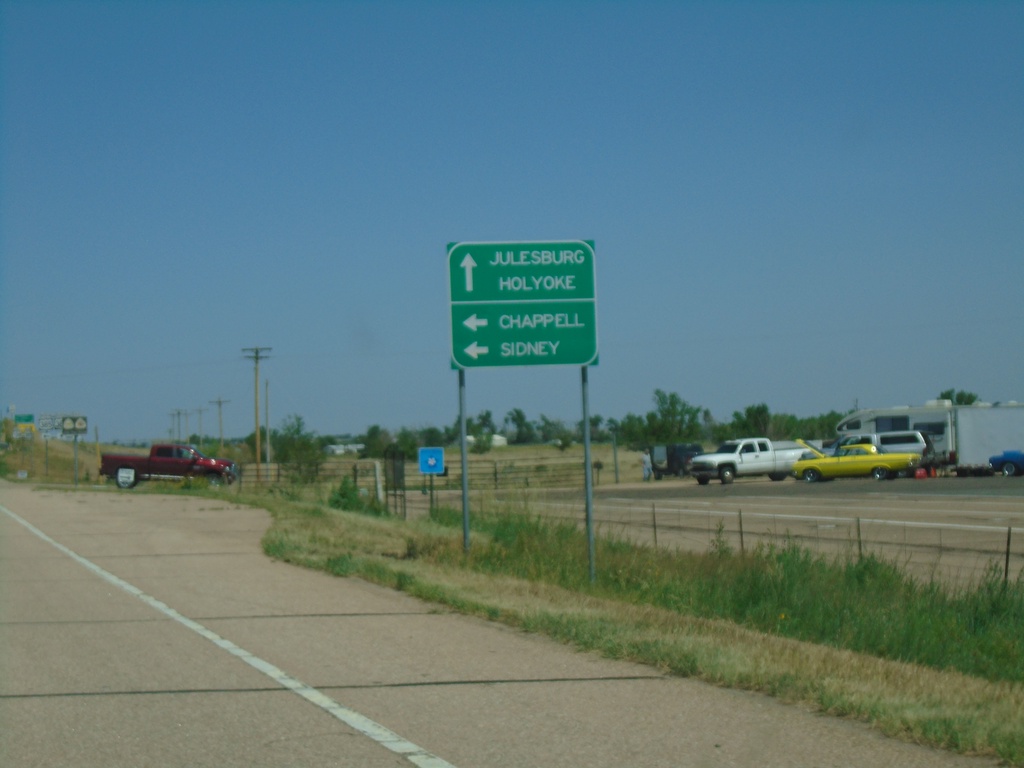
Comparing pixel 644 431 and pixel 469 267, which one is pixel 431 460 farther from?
pixel 644 431

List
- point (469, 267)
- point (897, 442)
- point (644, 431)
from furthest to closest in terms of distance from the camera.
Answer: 1. point (644, 431)
2. point (897, 442)
3. point (469, 267)

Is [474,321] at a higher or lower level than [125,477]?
higher

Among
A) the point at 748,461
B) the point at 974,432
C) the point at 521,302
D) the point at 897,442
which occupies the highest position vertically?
the point at 521,302

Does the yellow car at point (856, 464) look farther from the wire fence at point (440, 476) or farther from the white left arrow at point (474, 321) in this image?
the white left arrow at point (474, 321)

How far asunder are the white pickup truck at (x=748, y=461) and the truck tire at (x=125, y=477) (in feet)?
86.7

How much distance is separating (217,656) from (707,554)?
8843 mm

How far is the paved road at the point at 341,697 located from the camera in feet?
21.7

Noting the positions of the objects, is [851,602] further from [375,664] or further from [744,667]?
[375,664]

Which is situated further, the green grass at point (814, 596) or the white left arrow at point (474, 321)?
the white left arrow at point (474, 321)

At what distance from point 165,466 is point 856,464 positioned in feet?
105

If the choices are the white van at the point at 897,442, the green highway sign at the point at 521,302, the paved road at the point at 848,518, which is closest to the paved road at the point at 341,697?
the green highway sign at the point at 521,302

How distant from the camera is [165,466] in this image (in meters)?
55.4

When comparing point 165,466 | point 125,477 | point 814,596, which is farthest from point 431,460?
point 125,477

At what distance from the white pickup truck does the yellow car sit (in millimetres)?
2273
